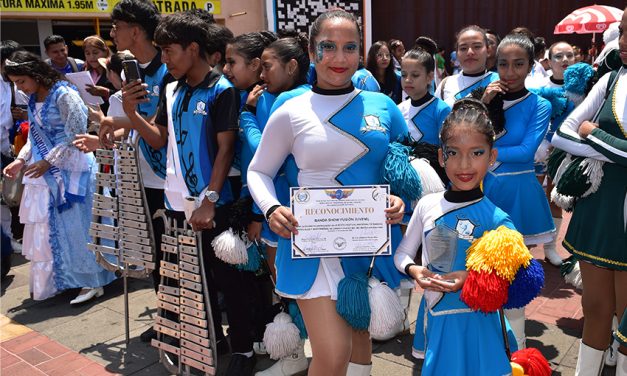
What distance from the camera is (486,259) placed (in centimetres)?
205

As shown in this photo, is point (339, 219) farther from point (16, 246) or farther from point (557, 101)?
point (16, 246)

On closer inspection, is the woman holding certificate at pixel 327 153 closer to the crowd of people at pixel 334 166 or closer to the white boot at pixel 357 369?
the crowd of people at pixel 334 166

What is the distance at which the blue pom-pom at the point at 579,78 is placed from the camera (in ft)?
10.9

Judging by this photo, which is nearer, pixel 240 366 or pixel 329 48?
pixel 329 48

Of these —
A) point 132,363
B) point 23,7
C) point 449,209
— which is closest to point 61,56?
point 23,7

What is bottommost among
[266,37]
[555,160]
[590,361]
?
[590,361]

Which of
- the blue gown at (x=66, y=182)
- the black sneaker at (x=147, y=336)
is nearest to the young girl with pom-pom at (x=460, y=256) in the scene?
the black sneaker at (x=147, y=336)

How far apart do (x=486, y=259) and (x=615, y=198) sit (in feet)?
3.66

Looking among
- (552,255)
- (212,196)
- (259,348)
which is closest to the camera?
(212,196)

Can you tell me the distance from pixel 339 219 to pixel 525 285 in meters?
0.77

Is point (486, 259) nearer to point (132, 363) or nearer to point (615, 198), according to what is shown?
point (615, 198)

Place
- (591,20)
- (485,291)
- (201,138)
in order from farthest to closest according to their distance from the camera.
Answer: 1. (591,20)
2. (201,138)
3. (485,291)

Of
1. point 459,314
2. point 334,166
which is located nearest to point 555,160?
point 459,314

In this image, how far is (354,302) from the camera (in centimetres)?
224
